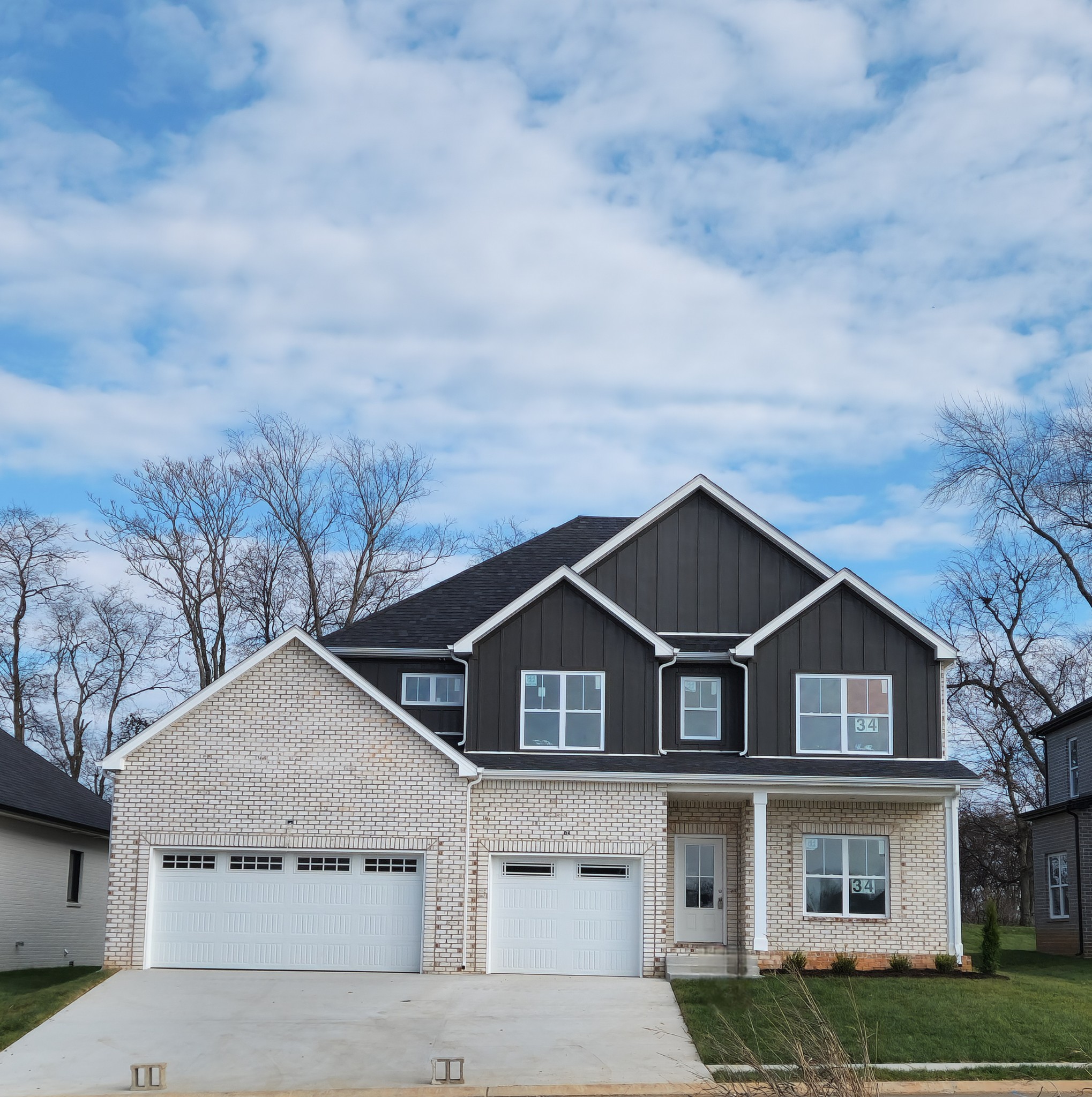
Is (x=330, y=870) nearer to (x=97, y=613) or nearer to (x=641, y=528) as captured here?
(x=641, y=528)

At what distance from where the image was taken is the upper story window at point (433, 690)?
26.1m

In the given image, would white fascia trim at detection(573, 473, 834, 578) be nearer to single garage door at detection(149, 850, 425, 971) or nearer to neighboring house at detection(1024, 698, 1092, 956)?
single garage door at detection(149, 850, 425, 971)

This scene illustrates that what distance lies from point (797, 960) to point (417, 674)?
361 inches

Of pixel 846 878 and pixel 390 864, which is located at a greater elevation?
pixel 390 864

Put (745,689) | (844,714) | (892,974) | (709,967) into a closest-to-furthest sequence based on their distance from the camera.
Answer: (892,974), (709,967), (844,714), (745,689)

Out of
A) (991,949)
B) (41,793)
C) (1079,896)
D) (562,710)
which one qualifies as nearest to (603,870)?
(562,710)

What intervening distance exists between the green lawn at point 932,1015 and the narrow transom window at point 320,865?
612 centimetres

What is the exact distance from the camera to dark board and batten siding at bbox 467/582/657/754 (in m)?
24.3

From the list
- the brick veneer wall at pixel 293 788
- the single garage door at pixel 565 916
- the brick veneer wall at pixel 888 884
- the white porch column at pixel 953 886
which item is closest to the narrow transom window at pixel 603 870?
the single garage door at pixel 565 916

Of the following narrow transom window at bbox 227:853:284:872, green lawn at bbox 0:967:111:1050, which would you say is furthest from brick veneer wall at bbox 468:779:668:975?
green lawn at bbox 0:967:111:1050

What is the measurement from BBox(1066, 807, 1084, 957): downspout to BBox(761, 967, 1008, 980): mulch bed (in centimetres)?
1017

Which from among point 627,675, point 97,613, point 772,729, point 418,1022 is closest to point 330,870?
point 418,1022

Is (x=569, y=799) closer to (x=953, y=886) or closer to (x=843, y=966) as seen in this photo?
(x=843, y=966)

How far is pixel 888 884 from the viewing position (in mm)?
23812
